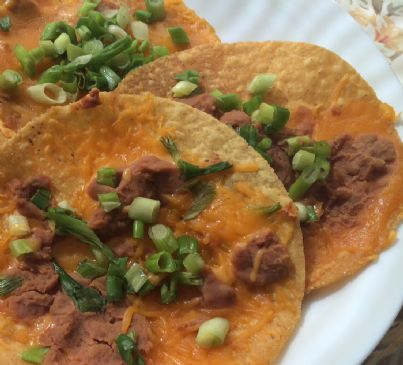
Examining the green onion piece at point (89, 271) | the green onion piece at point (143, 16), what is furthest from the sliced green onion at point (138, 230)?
the green onion piece at point (143, 16)

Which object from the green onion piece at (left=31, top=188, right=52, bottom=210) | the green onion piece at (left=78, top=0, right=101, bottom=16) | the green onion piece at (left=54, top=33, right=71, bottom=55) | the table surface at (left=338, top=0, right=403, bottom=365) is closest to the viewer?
the green onion piece at (left=31, top=188, right=52, bottom=210)

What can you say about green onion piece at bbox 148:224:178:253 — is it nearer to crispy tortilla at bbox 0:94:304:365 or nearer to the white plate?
crispy tortilla at bbox 0:94:304:365

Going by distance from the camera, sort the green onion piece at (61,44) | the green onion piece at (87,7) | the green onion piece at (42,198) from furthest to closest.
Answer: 1. the green onion piece at (87,7)
2. the green onion piece at (61,44)
3. the green onion piece at (42,198)

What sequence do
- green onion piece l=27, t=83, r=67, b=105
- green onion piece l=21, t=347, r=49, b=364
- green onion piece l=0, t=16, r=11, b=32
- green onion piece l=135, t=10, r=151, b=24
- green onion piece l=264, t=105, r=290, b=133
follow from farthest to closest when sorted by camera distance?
green onion piece l=135, t=10, r=151, b=24, green onion piece l=0, t=16, r=11, b=32, green onion piece l=27, t=83, r=67, b=105, green onion piece l=264, t=105, r=290, b=133, green onion piece l=21, t=347, r=49, b=364

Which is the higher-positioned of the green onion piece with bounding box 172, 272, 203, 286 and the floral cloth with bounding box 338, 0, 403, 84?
the floral cloth with bounding box 338, 0, 403, 84

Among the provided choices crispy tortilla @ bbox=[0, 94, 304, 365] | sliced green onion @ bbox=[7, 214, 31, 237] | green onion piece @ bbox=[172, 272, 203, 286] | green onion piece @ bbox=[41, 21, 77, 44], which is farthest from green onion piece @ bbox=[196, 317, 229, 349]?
green onion piece @ bbox=[41, 21, 77, 44]

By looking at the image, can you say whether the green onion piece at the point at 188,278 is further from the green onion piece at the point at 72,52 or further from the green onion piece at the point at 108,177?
the green onion piece at the point at 72,52
